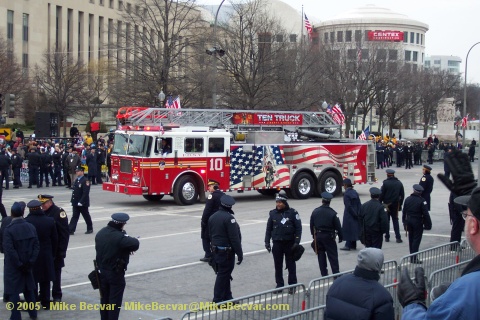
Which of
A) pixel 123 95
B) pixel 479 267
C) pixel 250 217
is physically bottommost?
pixel 250 217

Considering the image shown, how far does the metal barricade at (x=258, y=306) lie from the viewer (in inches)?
284

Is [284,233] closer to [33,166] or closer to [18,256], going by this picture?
[18,256]

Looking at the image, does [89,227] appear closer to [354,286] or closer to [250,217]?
[250,217]

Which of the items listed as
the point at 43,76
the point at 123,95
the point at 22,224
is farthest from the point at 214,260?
the point at 43,76

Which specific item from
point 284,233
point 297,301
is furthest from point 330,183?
point 297,301

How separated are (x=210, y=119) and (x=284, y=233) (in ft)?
44.0

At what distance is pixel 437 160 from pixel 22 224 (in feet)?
163

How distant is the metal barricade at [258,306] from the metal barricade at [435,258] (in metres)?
2.75

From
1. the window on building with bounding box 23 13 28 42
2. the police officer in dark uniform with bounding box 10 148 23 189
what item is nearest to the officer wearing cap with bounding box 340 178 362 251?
the police officer in dark uniform with bounding box 10 148 23 189

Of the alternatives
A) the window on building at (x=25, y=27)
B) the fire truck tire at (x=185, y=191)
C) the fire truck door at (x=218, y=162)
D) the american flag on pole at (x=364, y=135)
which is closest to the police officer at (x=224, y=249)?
the fire truck tire at (x=185, y=191)

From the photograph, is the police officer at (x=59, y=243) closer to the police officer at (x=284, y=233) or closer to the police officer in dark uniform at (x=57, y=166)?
the police officer at (x=284, y=233)

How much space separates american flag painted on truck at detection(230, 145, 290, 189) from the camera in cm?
2402

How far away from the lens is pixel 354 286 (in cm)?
558

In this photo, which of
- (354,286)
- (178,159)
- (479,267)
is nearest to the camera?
(479,267)
